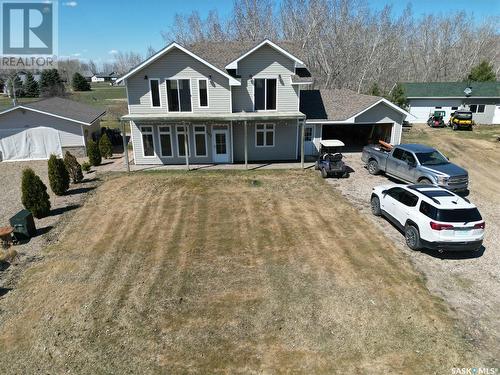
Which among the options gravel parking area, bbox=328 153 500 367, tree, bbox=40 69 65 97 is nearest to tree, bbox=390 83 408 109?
gravel parking area, bbox=328 153 500 367

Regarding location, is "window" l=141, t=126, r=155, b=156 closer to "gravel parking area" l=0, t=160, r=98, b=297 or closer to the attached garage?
"gravel parking area" l=0, t=160, r=98, b=297

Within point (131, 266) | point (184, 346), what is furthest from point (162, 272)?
point (184, 346)

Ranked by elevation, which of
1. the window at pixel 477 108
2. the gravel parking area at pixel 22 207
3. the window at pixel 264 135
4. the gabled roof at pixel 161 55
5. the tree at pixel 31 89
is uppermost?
the tree at pixel 31 89

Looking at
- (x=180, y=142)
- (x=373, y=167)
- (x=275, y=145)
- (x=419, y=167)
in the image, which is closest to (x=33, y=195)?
(x=180, y=142)

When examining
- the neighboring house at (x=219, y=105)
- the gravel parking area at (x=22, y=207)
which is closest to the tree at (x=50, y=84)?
the gravel parking area at (x=22, y=207)

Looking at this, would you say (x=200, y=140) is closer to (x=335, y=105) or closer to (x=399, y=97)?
(x=335, y=105)

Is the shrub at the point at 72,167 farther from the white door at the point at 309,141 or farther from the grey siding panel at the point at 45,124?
the white door at the point at 309,141

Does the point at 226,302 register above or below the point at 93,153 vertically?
below
